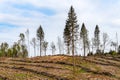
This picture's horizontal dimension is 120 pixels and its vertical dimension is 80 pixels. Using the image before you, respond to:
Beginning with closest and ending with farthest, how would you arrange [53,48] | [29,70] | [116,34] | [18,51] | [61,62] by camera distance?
[29,70] → [61,62] → [18,51] → [116,34] → [53,48]

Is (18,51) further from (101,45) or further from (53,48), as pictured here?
(101,45)

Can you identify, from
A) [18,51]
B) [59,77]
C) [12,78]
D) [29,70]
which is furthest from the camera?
[18,51]

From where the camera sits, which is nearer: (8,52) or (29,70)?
(29,70)

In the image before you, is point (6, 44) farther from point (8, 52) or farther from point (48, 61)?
point (48, 61)

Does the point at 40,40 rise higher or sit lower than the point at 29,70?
higher

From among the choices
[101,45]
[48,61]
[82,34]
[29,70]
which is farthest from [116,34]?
[29,70]

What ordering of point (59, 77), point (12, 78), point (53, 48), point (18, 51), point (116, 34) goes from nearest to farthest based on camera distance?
point (12, 78) < point (59, 77) < point (18, 51) < point (116, 34) < point (53, 48)

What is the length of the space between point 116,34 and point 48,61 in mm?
80280

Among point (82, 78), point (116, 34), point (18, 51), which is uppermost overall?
point (116, 34)

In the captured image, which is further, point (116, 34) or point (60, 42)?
point (60, 42)

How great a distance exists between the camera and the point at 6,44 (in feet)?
461

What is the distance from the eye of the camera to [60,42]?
Result: 526 ft

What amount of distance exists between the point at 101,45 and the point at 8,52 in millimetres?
48568

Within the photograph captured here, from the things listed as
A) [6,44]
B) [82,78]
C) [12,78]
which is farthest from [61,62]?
[6,44]
